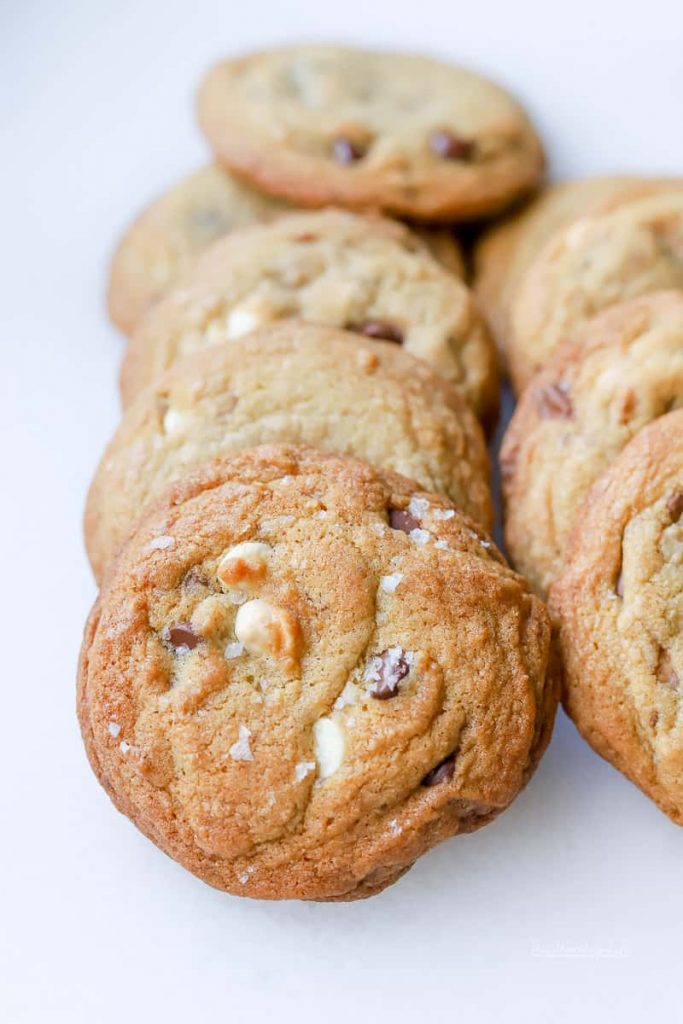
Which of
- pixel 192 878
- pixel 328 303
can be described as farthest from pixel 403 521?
pixel 192 878

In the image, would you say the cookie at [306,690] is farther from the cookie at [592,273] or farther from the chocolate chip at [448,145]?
the chocolate chip at [448,145]

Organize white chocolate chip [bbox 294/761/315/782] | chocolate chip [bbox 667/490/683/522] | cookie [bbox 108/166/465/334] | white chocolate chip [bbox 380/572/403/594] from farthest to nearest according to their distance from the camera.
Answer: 1. cookie [bbox 108/166/465/334]
2. chocolate chip [bbox 667/490/683/522]
3. white chocolate chip [bbox 380/572/403/594]
4. white chocolate chip [bbox 294/761/315/782]

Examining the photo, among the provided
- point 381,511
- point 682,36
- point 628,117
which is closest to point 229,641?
point 381,511

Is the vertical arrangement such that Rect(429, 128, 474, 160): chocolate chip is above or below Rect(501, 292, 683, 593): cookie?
above

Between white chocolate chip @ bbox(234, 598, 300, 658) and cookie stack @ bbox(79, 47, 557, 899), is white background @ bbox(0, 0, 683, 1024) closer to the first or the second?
cookie stack @ bbox(79, 47, 557, 899)

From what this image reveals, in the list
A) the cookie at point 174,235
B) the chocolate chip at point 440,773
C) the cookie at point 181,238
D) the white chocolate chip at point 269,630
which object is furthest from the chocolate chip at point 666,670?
the cookie at point 174,235

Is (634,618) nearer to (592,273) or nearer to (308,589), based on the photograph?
(308,589)

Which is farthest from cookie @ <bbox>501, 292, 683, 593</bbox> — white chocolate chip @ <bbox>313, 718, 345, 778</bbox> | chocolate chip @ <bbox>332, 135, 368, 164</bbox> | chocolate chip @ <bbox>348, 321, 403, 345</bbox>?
chocolate chip @ <bbox>332, 135, 368, 164</bbox>
